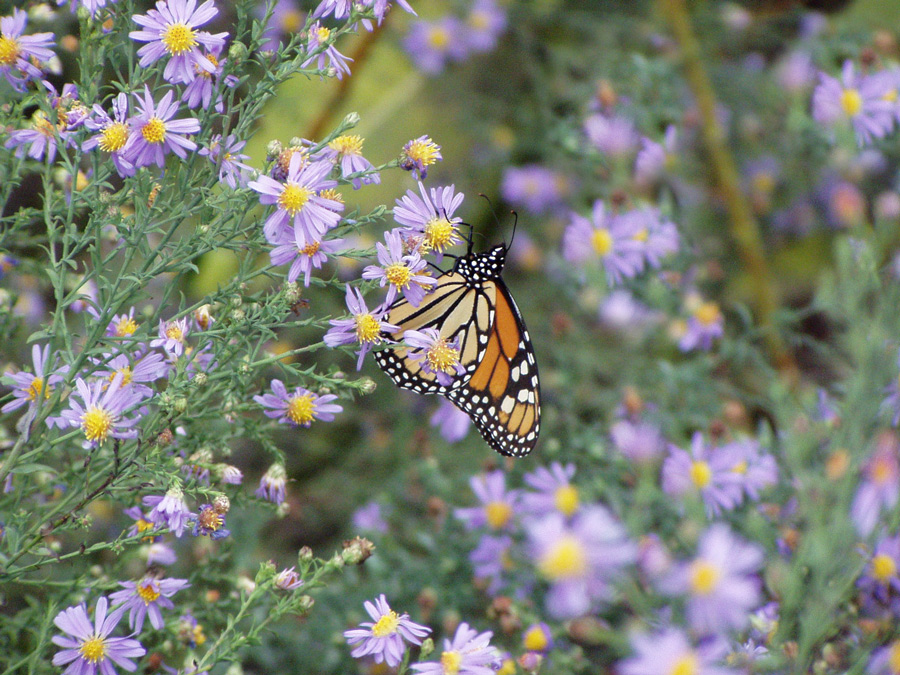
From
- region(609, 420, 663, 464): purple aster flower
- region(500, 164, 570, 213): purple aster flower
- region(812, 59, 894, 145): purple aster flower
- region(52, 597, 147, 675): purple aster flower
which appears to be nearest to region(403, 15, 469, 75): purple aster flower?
region(500, 164, 570, 213): purple aster flower

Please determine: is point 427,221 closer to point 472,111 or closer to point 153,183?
point 153,183

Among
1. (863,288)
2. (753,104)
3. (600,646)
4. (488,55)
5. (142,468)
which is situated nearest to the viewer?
(142,468)

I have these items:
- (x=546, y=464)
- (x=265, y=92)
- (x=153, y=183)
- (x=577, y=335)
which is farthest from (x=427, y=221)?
(x=577, y=335)

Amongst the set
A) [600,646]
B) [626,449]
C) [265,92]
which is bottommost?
[600,646]

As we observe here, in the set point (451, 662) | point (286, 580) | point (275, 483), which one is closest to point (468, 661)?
point (451, 662)

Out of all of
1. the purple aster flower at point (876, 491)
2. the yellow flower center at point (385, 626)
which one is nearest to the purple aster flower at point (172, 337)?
the yellow flower center at point (385, 626)

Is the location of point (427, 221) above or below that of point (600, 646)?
above

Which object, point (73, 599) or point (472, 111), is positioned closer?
point (73, 599)
